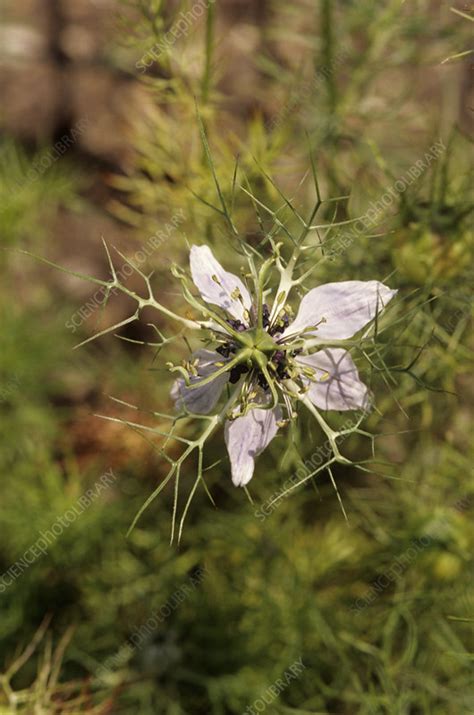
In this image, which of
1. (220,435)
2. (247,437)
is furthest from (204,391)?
(220,435)

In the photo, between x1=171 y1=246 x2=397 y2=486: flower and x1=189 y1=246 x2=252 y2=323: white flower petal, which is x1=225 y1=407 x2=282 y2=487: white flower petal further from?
x1=189 y1=246 x2=252 y2=323: white flower petal

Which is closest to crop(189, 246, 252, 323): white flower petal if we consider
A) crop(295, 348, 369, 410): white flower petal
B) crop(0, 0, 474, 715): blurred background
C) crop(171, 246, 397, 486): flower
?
crop(171, 246, 397, 486): flower

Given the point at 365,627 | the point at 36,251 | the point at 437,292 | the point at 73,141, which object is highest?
the point at 437,292

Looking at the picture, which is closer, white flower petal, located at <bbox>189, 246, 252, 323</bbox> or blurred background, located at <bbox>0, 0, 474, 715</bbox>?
white flower petal, located at <bbox>189, 246, 252, 323</bbox>

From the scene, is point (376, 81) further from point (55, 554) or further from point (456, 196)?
point (55, 554)

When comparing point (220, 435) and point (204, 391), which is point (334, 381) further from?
point (220, 435)

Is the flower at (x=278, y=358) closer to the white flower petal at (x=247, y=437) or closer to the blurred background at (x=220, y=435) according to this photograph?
the white flower petal at (x=247, y=437)

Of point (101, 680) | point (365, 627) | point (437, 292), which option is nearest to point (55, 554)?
point (101, 680)

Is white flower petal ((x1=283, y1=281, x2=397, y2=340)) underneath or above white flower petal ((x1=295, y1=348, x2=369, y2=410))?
above
